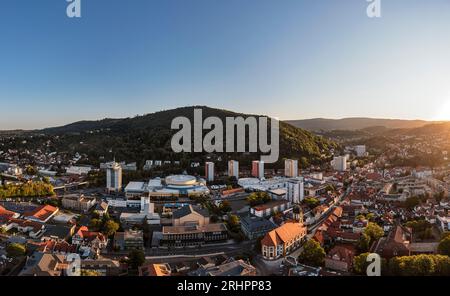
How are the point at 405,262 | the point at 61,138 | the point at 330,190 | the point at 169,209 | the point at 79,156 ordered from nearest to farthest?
1. the point at 405,262
2. the point at 169,209
3. the point at 330,190
4. the point at 79,156
5. the point at 61,138

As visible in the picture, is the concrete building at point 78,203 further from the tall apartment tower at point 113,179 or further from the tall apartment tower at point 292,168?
the tall apartment tower at point 292,168

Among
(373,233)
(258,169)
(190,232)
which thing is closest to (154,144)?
(258,169)

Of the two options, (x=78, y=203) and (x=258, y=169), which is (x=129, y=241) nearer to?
(x=78, y=203)

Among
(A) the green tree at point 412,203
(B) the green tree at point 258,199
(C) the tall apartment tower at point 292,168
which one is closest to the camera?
(A) the green tree at point 412,203

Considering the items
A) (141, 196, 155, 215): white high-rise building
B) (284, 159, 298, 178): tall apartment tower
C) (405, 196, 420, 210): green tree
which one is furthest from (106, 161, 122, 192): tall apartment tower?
(405, 196, 420, 210): green tree

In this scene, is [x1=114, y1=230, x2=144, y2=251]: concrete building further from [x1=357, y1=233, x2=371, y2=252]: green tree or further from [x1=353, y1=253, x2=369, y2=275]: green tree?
[x1=357, y1=233, x2=371, y2=252]: green tree

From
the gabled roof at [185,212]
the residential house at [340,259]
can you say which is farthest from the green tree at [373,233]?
the gabled roof at [185,212]

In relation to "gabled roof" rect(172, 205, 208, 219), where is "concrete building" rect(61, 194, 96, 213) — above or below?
below

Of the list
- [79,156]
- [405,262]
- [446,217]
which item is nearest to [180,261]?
[405,262]

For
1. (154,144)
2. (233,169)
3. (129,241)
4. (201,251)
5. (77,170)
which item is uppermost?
(154,144)

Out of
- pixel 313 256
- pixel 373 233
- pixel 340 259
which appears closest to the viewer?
pixel 340 259
